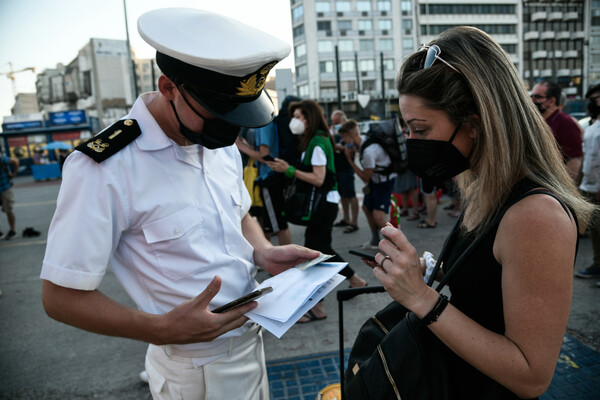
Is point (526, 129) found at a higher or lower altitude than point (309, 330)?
higher

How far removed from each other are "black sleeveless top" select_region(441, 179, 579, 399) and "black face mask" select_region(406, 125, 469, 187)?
0.80ft

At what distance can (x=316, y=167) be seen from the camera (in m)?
4.16

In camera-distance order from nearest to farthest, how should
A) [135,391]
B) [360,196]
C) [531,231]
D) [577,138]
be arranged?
[531,231] < [135,391] < [577,138] < [360,196]

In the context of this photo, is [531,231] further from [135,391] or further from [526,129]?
[135,391]

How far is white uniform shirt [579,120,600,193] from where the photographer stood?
466 cm

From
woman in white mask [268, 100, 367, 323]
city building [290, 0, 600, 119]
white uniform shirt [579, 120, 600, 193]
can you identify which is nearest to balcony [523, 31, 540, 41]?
city building [290, 0, 600, 119]

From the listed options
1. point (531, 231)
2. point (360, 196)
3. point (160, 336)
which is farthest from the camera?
point (360, 196)

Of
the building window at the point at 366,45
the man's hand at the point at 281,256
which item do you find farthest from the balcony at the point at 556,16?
the man's hand at the point at 281,256

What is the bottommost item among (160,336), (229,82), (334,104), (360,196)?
(334,104)

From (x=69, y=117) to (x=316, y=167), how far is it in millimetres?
Result: 39862

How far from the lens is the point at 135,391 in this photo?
10.0 feet

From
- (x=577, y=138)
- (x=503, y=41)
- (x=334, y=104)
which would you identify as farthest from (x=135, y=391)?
(x=503, y=41)

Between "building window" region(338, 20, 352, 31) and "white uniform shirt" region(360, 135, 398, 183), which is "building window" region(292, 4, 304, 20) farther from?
"white uniform shirt" region(360, 135, 398, 183)

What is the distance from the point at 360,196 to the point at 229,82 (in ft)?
29.8
